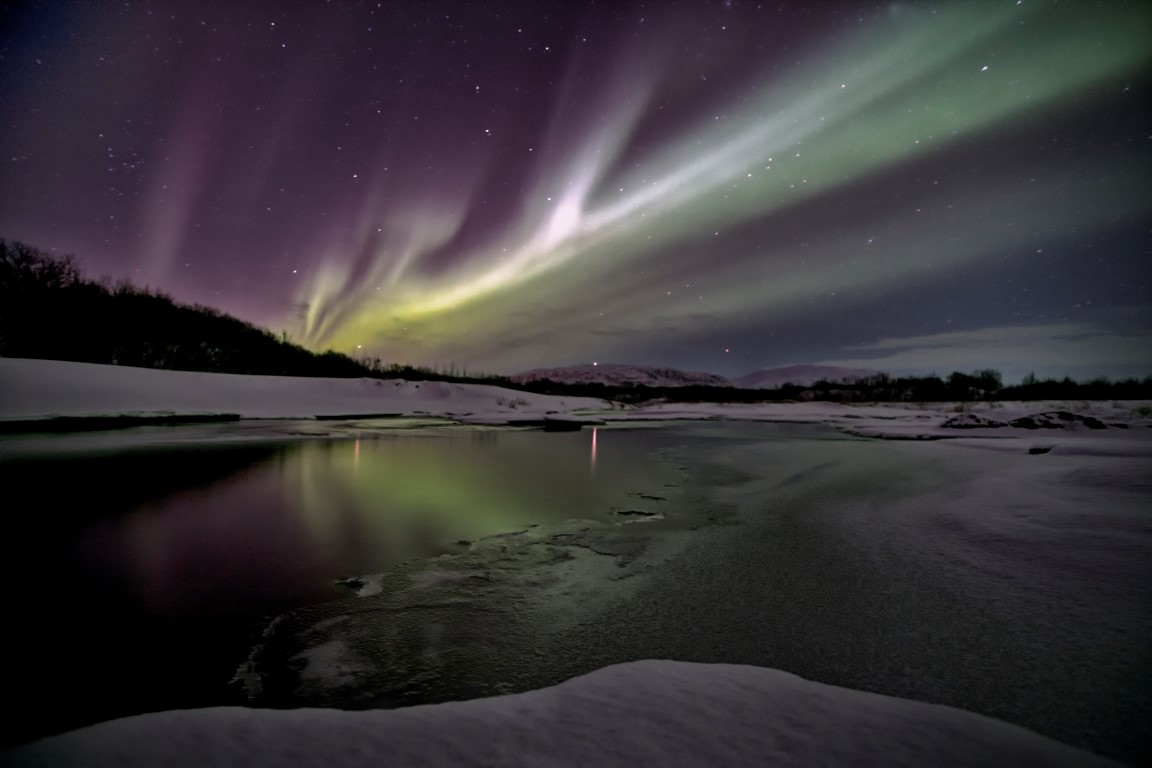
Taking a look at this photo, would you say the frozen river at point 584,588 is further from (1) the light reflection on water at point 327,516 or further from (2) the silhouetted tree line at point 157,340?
(2) the silhouetted tree line at point 157,340

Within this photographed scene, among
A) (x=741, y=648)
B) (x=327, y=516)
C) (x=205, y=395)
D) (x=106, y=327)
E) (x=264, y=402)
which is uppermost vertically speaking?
(x=106, y=327)

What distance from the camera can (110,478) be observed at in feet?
21.7

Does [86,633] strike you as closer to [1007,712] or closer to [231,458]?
[1007,712]

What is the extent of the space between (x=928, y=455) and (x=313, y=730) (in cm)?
1127

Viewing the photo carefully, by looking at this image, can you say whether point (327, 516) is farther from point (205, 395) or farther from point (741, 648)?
point (205, 395)

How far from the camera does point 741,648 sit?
232 centimetres

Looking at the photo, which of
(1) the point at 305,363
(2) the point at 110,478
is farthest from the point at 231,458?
(1) the point at 305,363

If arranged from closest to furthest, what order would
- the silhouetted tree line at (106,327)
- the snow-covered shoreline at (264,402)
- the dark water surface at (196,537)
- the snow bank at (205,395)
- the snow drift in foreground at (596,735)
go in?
the snow drift in foreground at (596,735), the dark water surface at (196,537), the snow-covered shoreline at (264,402), the snow bank at (205,395), the silhouetted tree line at (106,327)

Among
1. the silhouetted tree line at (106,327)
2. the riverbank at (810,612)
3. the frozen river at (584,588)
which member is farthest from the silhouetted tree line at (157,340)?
the riverbank at (810,612)

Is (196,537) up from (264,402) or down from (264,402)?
down

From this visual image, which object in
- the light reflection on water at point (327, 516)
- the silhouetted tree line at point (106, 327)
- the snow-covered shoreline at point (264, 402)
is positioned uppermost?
the silhouetted tree line at point (106, 327)

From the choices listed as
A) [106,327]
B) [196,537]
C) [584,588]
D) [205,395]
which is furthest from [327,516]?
[106,327]

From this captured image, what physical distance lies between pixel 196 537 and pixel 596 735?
14.6 ft

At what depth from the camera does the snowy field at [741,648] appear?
1.51 m
